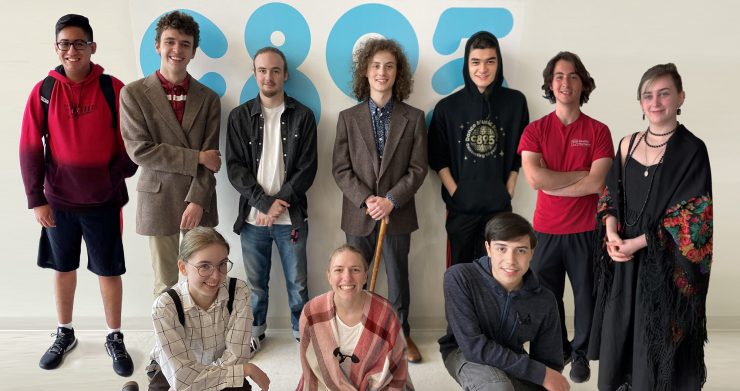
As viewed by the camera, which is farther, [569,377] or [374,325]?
[569,377]

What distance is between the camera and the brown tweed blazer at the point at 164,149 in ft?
9.16

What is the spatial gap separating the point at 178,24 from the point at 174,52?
14cm

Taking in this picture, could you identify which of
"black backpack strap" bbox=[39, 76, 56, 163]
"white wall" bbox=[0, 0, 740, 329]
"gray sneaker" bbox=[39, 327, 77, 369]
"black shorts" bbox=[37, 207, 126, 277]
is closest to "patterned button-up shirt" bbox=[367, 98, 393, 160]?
"white wall" bbox=[0, 0, 740, 329]

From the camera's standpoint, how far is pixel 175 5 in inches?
123

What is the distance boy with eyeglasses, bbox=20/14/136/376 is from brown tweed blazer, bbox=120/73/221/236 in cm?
14

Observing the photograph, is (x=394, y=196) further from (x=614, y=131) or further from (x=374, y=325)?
(x=614, y=131)

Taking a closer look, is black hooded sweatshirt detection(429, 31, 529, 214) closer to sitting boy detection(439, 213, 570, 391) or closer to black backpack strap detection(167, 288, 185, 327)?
sitting boy detection(439, 213, 570, 391)

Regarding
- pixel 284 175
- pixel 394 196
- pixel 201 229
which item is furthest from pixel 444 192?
pixel 201 229

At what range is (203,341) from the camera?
2.18 metres

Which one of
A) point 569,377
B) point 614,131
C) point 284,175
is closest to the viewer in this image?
point 569,377

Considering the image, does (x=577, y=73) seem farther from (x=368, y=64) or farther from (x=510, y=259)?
(x=510, y=259)

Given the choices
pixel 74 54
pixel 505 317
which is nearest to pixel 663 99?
pixel 505 317

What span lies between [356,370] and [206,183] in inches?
51.8

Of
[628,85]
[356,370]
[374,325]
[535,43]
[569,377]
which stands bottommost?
[569,377]
